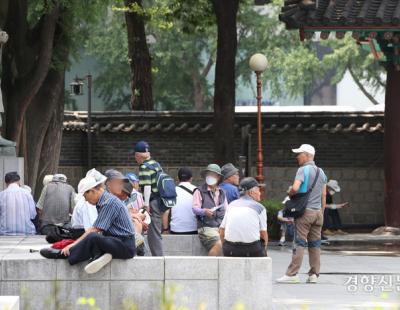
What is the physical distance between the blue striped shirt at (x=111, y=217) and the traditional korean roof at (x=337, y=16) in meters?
12.5

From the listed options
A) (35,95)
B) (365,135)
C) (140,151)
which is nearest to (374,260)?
(140,151)

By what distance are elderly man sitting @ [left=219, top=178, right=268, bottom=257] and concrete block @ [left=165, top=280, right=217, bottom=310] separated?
1.51 m

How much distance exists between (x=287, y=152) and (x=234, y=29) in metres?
4.87

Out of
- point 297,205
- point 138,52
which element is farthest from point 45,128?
point 297,205

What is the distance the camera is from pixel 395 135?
99.2 feet

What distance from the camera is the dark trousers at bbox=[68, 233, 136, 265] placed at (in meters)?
14.3

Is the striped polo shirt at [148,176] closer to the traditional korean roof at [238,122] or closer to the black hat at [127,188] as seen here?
the black hat at [127,188]

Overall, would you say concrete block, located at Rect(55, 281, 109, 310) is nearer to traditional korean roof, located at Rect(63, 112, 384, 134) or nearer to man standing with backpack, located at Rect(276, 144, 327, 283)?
man standing with backpack, located at Rect(276, 144, 327, 283)

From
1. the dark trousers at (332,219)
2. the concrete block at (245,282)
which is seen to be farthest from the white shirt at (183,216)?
the dark trousers at (332,219)

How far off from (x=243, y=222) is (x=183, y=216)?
2.69m

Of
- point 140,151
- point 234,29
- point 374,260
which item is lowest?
point 374,260

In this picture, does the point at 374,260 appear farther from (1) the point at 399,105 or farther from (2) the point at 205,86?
(2) the point at 205,86

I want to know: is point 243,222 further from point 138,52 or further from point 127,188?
point 138,52

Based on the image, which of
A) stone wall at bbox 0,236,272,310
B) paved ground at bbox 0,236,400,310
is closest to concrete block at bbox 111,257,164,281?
stone wall at bbox 0,236,272,310
